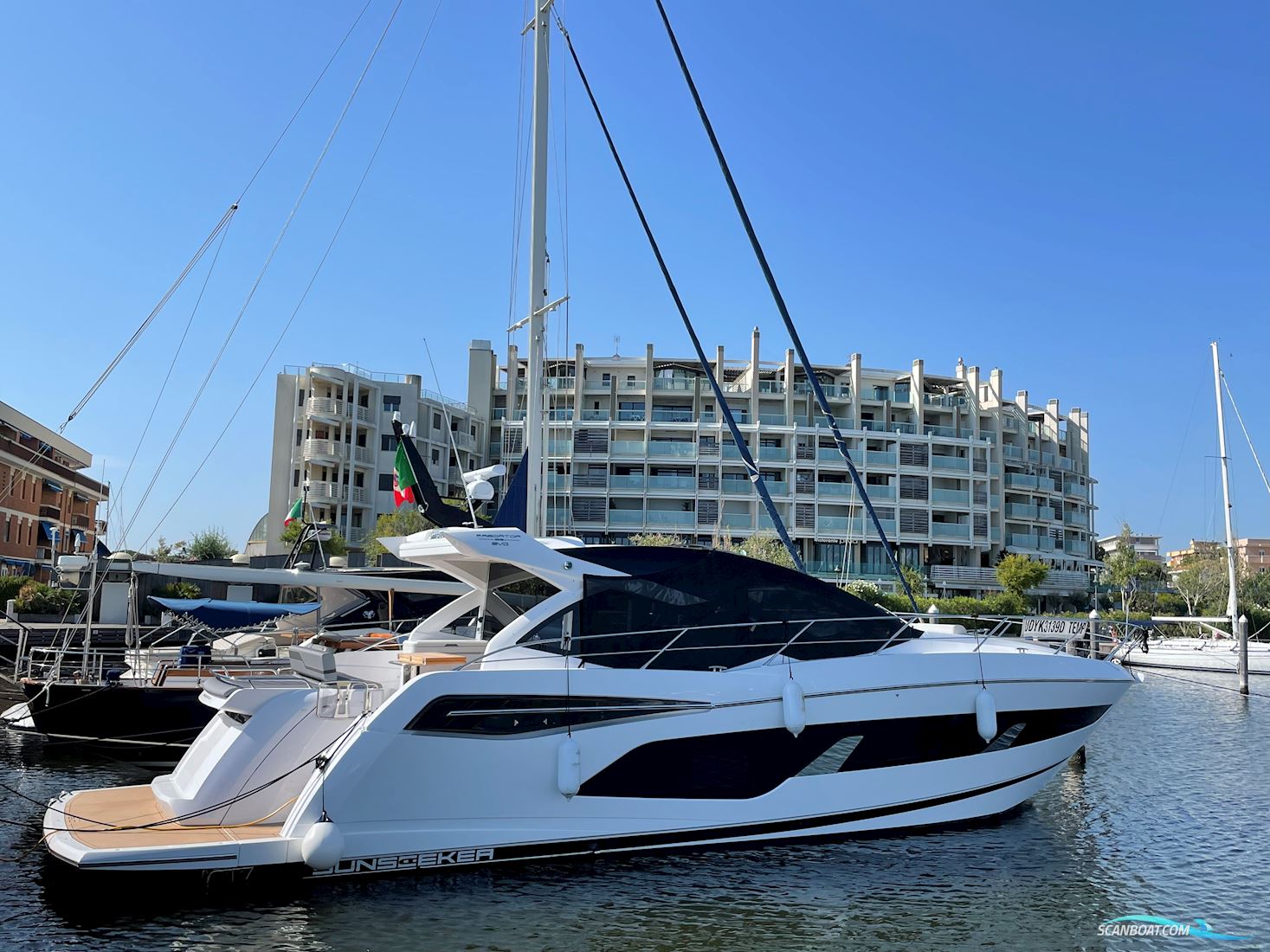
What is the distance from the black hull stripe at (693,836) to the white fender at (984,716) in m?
0.76

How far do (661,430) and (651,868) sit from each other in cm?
5213

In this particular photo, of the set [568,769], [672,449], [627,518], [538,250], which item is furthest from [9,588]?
[672,449]

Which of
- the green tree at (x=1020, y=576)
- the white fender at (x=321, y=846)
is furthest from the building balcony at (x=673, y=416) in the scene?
the white fender at (x=321, y=846)

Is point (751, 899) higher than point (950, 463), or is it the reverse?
point (950, 463)

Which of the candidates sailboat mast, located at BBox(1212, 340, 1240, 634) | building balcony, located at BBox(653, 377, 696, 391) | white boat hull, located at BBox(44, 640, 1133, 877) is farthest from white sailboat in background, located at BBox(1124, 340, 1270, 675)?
building balcony, located at BBox(653, 377, 696, 391)

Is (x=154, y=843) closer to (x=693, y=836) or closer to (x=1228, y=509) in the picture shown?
(x=693, y=836)

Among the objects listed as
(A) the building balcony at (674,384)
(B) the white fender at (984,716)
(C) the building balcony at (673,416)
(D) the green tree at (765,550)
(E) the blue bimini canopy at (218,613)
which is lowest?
(B) the white fender at (984,716)

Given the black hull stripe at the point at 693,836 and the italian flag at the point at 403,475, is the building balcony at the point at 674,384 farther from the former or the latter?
the black hull stripe at the point at 693,836

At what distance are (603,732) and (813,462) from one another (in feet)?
171

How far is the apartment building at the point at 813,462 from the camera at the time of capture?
58625mm

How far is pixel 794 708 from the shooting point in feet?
33.7

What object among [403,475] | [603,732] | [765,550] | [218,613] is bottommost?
[603,732]

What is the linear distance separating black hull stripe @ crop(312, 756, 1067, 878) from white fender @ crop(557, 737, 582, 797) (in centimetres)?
55

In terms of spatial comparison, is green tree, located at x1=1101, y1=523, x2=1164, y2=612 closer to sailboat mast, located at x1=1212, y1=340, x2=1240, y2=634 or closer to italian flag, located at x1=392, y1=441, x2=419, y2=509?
sailboat mast, located at x1=1212, y1=340, x2=1240, y2=634
